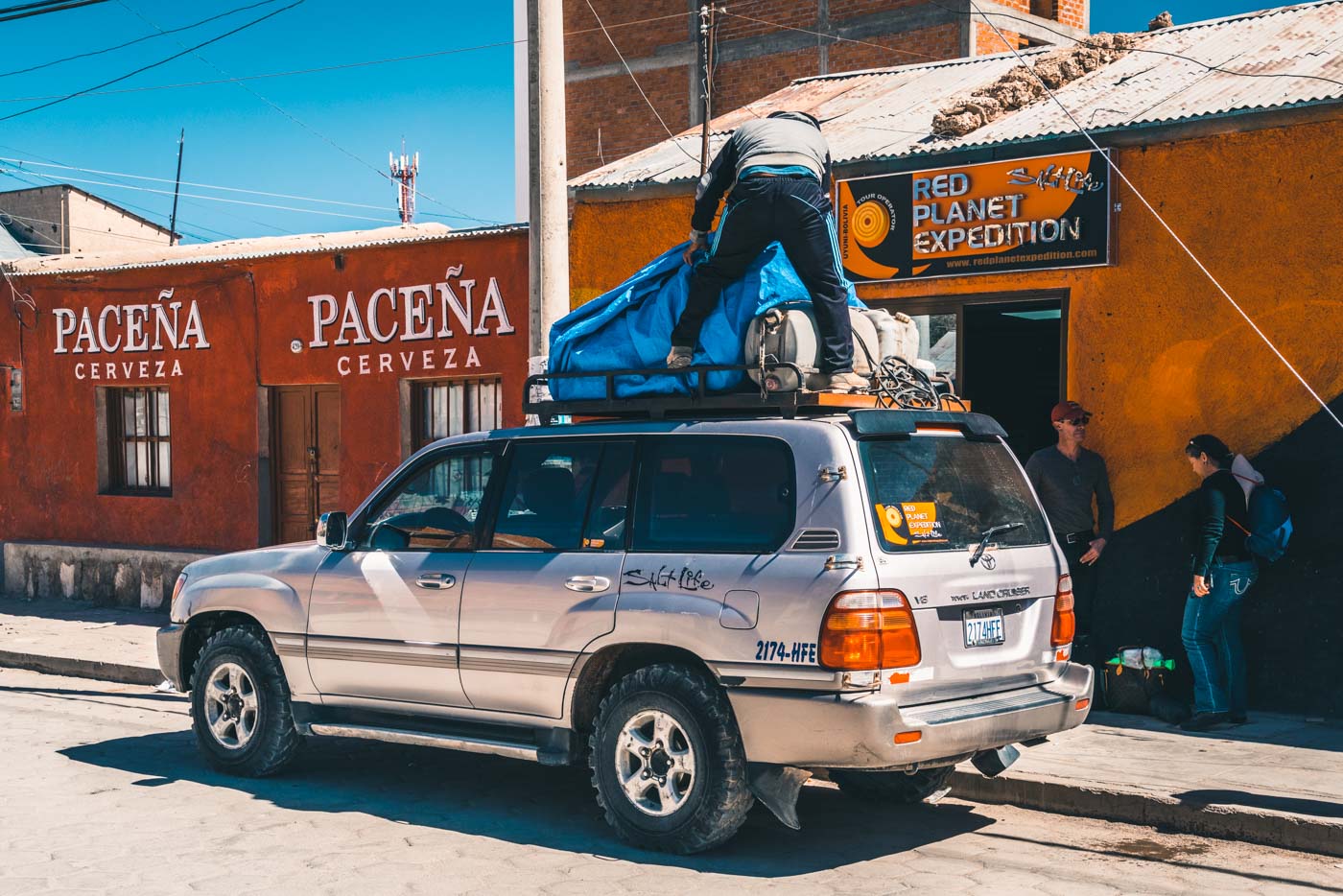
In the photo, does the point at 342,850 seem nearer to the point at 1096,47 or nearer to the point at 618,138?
the point at 1096,47

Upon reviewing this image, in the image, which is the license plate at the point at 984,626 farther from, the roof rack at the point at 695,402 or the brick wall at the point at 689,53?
the brick wall at the point at 689,53

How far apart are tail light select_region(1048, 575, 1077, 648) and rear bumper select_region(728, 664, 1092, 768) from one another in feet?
1.65

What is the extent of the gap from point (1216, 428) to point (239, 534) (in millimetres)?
9967

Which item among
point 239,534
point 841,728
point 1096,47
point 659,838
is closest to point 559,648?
point 659,838

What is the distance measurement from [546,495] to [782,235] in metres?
1.66

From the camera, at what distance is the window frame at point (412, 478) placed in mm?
6980

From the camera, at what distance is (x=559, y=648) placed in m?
6.44

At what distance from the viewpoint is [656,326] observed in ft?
23.6

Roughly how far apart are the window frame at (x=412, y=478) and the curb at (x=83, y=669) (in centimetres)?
451

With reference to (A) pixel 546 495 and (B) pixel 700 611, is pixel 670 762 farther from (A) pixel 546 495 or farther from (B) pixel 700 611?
(A) pixel 546 495

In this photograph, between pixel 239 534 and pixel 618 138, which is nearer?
pixel 239 534

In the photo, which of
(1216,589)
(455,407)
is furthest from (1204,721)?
(455,407)

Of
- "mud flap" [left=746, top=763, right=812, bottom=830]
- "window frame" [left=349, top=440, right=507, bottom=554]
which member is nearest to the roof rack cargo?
"window frame" [left=349, top=440, right=507, bottom=554]

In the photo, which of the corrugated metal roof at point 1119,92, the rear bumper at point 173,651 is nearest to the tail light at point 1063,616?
the corrugated metal roof at point 1119,92
